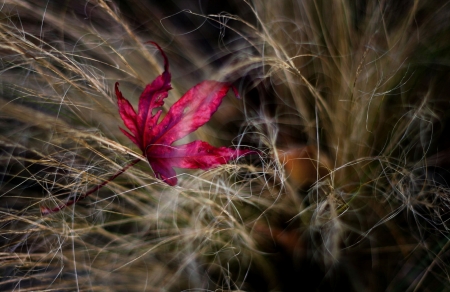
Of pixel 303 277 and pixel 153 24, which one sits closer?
pixel 303 277

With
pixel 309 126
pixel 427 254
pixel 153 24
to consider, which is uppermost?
pixel 153 24

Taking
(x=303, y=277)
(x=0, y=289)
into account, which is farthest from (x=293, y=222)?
(x=0, y=289)

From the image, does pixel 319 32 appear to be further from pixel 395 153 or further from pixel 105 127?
pixel 105 127

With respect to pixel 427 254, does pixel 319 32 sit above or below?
above
